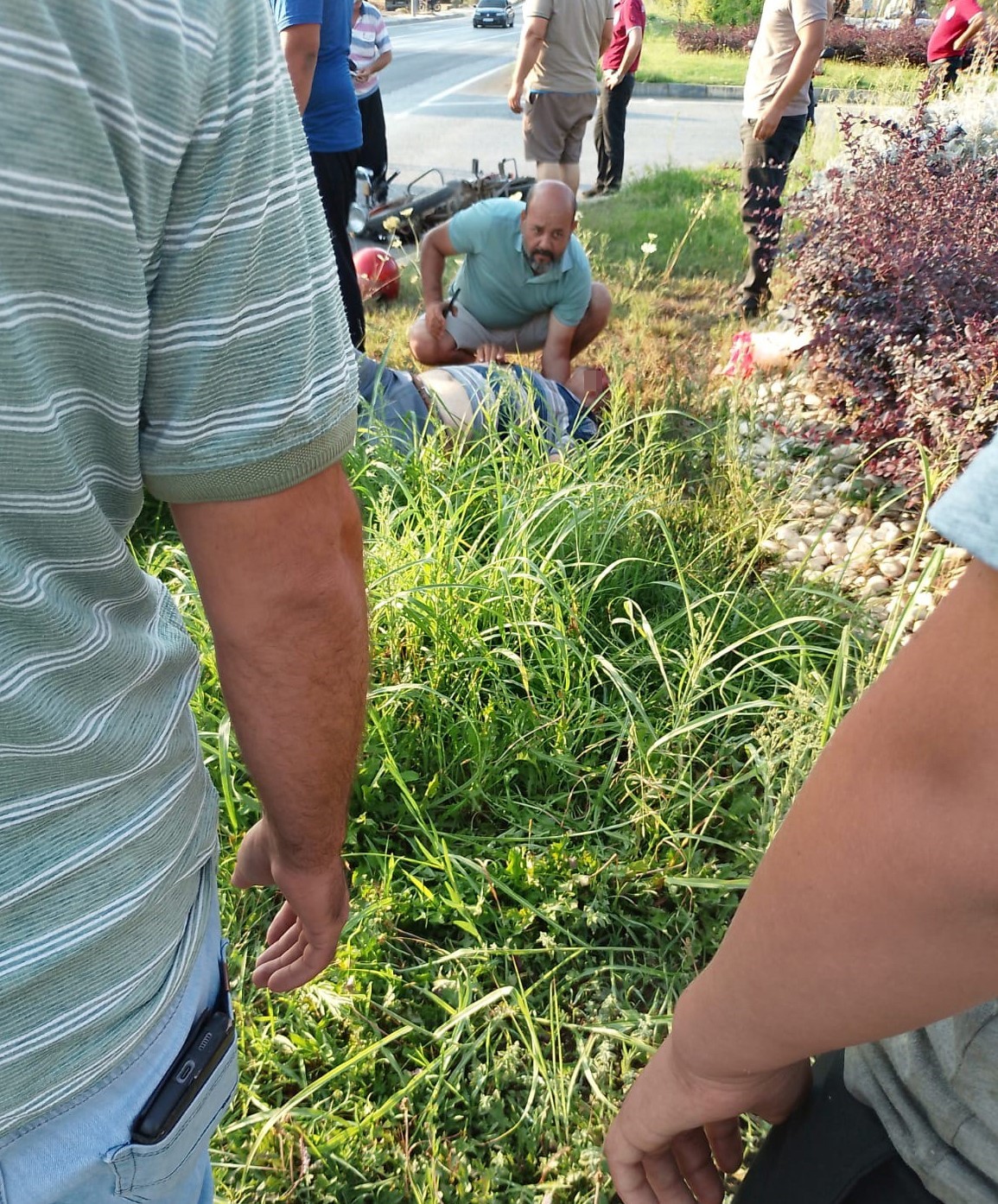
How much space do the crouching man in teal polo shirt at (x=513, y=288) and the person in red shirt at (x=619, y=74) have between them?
407cm

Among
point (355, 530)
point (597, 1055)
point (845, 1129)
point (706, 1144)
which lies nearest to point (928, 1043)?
point (845, 1129)

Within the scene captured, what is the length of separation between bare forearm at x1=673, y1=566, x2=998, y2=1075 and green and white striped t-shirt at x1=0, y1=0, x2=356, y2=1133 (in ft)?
1.54

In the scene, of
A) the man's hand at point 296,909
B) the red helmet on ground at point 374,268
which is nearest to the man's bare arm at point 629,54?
the red helmet on ground at point 374,268

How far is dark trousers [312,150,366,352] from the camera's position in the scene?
4023 mm

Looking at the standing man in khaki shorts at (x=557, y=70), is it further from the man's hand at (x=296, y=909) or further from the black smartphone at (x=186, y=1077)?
the black smartphone at (x=186, y=1077)

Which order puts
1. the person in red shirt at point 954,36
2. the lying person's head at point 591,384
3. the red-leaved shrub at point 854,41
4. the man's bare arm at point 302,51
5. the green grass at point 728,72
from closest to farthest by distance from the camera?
the man's bare arm at point 302,51, the lying person's head at point 591,384, the person in red shirt at point 954,36, the green grass at point 728,72, the red-leaved shrub at point 854,41

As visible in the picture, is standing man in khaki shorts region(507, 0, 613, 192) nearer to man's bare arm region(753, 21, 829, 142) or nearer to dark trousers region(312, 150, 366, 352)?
man's bare arm region(753, 21, 829, 142)

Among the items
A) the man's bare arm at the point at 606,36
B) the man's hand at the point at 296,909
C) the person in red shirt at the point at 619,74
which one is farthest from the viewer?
the person in red shirt at the point at 619,74

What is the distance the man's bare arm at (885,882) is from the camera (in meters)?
0.48

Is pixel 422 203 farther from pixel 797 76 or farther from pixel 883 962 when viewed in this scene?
pixel 883 962

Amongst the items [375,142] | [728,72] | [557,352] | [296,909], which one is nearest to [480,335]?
[557,352]

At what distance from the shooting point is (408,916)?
6.17 ft

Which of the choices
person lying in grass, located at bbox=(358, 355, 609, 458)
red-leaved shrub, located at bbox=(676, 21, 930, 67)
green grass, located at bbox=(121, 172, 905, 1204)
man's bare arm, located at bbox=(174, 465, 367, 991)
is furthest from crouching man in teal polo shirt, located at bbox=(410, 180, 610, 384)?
red-leaved shrub, located at bbox=(676, 21, 930, 67)

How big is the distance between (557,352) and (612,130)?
5.19 m
